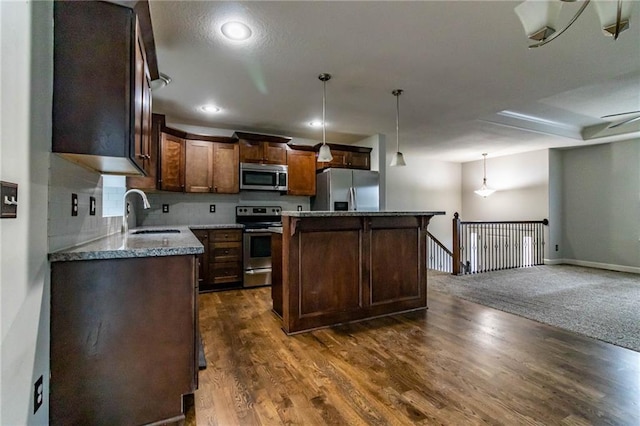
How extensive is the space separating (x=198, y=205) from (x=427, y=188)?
5587 millimetres

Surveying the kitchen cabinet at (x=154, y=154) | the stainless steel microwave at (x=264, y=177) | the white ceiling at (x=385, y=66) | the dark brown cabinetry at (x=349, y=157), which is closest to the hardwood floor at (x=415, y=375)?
the kitchen cabinet at (x=154, y=154)

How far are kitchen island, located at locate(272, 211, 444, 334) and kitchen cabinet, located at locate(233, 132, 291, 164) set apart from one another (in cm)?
199

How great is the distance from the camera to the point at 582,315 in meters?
3.24

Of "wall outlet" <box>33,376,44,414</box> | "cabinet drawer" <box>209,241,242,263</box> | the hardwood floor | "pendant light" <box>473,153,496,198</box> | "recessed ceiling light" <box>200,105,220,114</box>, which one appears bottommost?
the hardwood floor

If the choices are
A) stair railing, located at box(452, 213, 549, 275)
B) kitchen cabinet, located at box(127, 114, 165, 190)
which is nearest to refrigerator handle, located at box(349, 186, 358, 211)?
stair railing, located at box(452, 213, 549, 275)

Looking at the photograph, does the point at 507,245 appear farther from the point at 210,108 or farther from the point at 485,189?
the point at 210,108

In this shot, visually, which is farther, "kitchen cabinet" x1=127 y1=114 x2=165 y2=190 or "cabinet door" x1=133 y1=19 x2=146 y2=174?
"kitchen cabinet" x1=127 y1=114 x2=165 y2=190

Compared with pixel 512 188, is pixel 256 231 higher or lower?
lower

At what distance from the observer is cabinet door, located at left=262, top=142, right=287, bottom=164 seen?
489 cm

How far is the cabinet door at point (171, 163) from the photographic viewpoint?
4.17 metres

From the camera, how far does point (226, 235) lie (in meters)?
4.40

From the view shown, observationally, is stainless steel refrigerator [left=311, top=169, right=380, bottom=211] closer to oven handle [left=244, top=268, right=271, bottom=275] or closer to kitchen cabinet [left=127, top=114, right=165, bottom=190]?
oven handle [left=244, top=268, right=271, bottom=275]

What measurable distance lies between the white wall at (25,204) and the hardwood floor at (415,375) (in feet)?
2.72

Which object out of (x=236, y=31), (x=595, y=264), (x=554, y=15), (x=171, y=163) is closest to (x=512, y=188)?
(x=595, y=264)
